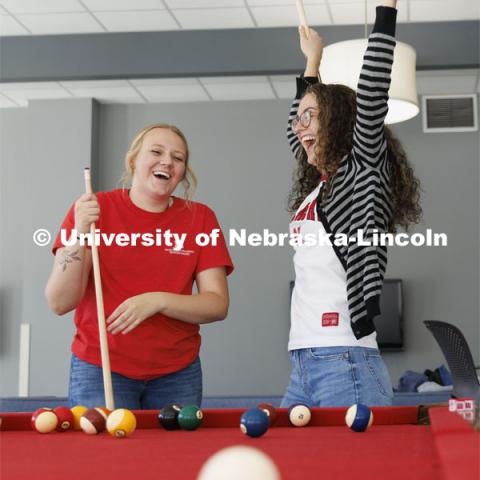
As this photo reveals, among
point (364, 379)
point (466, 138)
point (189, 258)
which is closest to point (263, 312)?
point (466, 138)

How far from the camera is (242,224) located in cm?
667

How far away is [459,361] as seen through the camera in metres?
2.85

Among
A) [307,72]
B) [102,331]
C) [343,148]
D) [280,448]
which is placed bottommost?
[280,448]

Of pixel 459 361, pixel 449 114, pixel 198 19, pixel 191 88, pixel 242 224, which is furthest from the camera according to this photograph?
pixel 242 224

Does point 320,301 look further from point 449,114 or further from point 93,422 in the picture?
point 449,114

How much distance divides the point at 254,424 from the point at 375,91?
2.88 ft

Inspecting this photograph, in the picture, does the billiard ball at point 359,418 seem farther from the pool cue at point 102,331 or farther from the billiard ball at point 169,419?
the pool cue at point 102,331

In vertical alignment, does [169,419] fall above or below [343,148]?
below

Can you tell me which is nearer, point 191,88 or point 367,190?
point 367,190

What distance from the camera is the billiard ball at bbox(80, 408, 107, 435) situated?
5.39 feet

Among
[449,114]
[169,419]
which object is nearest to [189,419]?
[169,419]

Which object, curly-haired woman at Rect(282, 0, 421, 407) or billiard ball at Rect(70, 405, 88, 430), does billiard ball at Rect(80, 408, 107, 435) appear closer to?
billiard ball at Rect(70, 405, 88, 430)

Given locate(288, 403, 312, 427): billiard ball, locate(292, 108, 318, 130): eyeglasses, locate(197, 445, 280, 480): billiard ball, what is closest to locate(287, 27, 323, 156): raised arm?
locate(292, 108, 318, 130): eyeglasses

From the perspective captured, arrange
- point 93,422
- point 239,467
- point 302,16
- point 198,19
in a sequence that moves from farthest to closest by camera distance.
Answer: point 198,19
point 302,16
point 93,422
point 239,467
